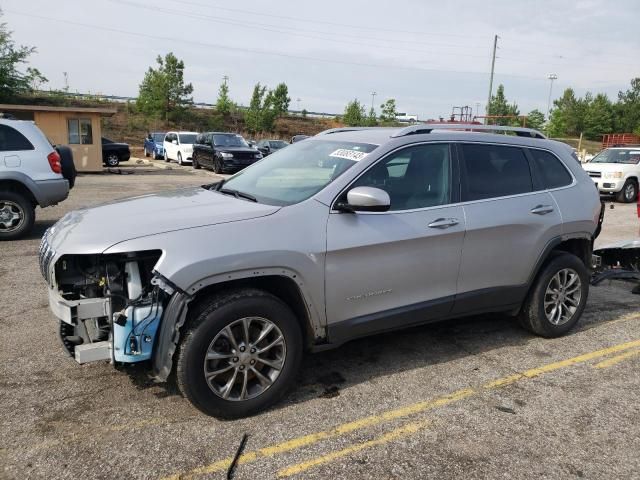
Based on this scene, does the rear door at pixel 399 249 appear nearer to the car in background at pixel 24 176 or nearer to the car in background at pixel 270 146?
the car in background at pixel 24 176

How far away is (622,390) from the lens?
3762 millimetres

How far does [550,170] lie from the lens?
4664 millimetres

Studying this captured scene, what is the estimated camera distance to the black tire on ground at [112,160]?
78.7 ft

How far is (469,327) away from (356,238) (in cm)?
209

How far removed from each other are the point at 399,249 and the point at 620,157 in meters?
16.3

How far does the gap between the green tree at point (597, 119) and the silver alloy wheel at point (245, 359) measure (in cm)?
7790

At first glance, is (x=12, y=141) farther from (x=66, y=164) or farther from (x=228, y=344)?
(x=228, y=344)

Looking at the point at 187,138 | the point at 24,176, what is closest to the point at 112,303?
the point at 24,176

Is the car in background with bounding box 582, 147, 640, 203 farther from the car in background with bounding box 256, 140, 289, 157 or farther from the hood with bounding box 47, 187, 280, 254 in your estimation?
the hood with bounding box 47, 187, 280, 254

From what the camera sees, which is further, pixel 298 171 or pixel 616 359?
pixel 616 359

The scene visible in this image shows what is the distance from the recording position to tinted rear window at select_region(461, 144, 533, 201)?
4105 millimetres

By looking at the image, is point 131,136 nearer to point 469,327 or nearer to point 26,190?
point 26,190

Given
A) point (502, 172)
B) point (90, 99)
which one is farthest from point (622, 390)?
point (90, 99)

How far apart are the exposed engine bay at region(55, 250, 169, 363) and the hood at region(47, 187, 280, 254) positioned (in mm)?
105
